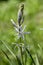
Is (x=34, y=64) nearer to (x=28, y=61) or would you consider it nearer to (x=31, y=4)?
(x=28, y=61)

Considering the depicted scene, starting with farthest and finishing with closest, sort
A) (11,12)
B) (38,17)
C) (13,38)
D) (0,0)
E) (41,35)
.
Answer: (0,0) → (38,17) → (11,12) → (41,35) → (13,38)

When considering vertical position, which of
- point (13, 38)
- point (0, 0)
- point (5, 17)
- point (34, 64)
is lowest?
point (0, 0)

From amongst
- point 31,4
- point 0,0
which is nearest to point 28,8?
point 31,4

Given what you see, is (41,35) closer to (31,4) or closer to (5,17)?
(5,17)

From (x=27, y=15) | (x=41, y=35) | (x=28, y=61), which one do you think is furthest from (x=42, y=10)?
(x=28, y=61)

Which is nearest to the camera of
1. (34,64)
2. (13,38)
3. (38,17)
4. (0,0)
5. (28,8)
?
(34,64)

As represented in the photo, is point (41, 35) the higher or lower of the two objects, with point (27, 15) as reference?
higher

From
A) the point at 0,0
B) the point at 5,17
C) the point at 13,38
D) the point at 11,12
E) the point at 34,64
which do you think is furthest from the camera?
the point at 0,0

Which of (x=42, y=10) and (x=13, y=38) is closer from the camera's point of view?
(x=13, y=38)

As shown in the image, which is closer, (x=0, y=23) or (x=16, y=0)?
(x=0, y=23)
